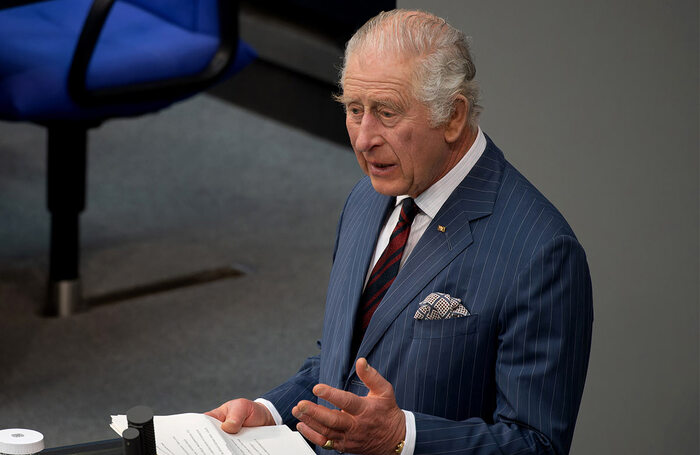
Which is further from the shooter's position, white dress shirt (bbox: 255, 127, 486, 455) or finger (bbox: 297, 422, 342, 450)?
white dress shirt (bbox: 255, 127, 486, 455)

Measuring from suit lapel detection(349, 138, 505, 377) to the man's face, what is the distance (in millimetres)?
48

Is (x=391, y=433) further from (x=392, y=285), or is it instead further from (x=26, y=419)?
(x=26, y=419)

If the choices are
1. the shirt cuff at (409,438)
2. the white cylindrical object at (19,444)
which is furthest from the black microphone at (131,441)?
the shirt cuff at (409,438)

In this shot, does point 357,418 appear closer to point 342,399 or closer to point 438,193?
point 342,399

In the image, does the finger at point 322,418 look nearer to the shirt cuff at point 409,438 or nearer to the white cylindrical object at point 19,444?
the shirt cuff at point 409,438

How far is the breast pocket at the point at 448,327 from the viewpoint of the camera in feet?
4.72

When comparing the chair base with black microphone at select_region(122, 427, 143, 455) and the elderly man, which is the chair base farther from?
black microphone at select_region(122, 427, 143, 455)

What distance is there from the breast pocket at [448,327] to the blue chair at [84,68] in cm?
168

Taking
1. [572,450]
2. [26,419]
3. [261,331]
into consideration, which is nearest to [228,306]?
[261,331]

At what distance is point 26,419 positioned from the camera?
2.72 m

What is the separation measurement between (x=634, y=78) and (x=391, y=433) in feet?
2.49

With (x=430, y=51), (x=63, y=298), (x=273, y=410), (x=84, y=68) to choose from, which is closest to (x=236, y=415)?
→ (x=273, y=410)

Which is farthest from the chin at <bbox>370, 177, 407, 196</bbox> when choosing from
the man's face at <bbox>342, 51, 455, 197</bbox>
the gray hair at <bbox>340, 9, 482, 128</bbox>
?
the gray hair at <bbox>340, 9, 482, 128</bbox>

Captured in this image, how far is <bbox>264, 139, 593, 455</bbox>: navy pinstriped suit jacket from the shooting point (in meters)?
1.40
